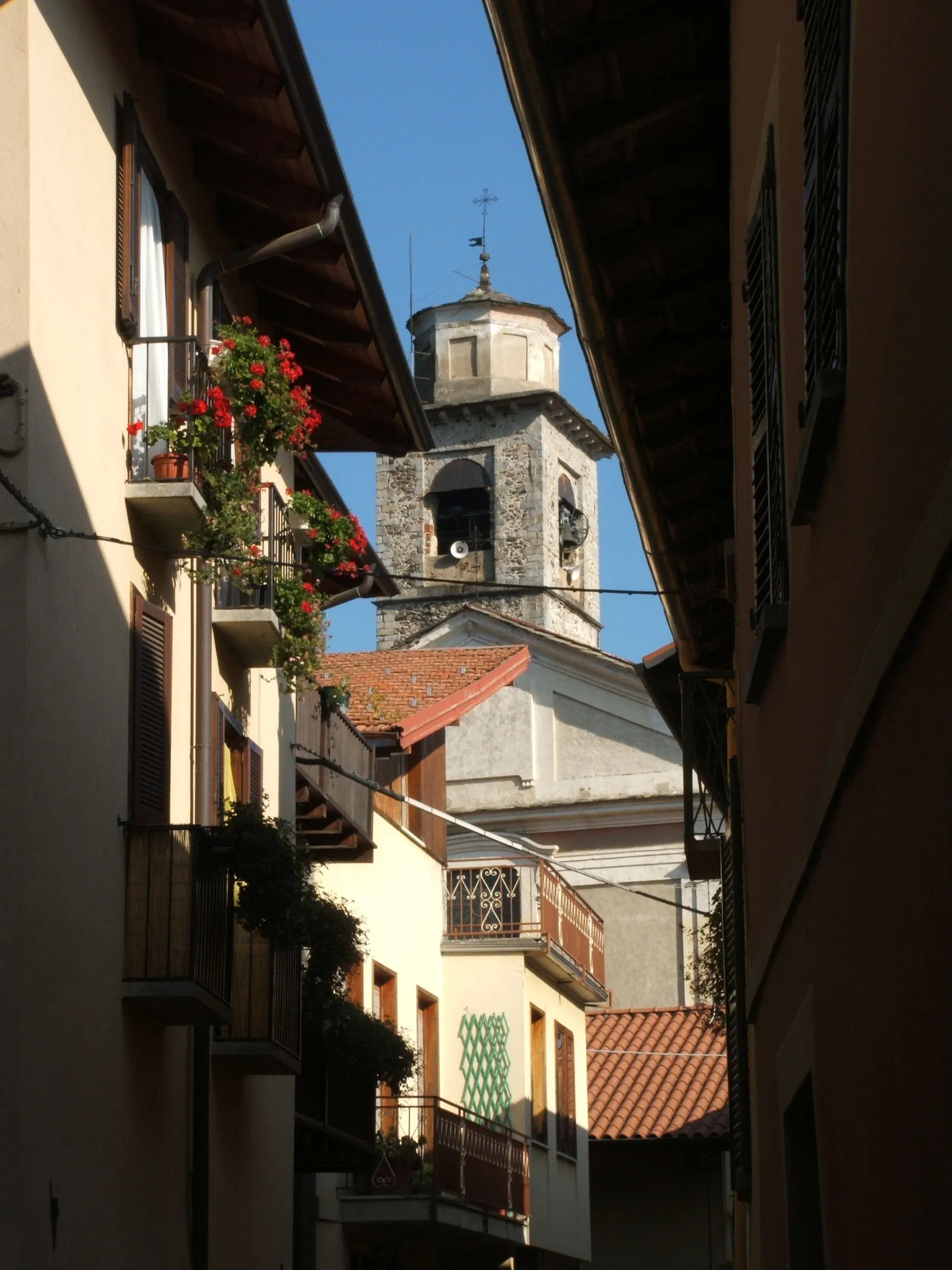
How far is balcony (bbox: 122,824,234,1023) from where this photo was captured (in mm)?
10500

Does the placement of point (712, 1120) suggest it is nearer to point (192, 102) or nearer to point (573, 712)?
point (573, 712)

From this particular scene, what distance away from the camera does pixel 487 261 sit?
5912 cm

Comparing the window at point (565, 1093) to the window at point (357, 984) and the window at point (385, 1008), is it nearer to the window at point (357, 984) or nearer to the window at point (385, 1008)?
the window at point (385, 1008)

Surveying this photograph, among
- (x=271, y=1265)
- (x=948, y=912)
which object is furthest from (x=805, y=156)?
(x=271, y=1265)

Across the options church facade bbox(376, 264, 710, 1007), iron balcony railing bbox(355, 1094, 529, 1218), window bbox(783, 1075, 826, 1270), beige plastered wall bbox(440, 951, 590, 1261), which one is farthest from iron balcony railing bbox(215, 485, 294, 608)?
church facade bbox(376, 264, 710, 1007)

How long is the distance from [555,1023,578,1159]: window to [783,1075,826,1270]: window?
20.7 metres

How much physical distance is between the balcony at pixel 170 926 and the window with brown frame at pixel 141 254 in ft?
8.30

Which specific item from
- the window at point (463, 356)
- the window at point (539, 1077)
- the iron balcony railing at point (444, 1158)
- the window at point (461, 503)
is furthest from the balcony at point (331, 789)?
the window at point (463, 356)

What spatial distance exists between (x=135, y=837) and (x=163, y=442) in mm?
2216

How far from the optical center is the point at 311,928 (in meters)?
12.7

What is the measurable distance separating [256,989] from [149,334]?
3765 millimetres

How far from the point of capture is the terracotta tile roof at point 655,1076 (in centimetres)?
2888

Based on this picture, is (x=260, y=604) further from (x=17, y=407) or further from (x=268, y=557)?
(x=17, y=407)

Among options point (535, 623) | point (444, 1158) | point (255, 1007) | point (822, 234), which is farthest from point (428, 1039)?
point (535, 623)
